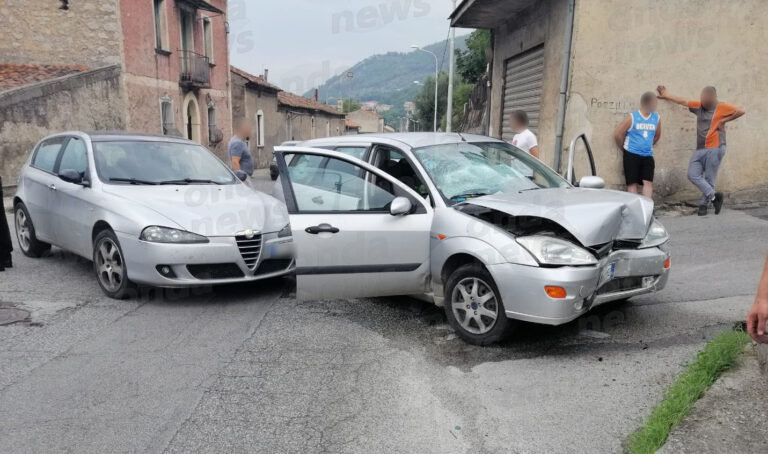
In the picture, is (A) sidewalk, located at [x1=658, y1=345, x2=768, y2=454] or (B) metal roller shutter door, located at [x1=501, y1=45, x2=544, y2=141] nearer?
(A) sidewalk, located at [x1=658, y1=345, x2=768, y2=454]

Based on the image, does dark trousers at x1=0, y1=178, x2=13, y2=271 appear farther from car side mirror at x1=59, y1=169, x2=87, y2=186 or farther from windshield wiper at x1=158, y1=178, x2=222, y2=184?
windshield wiper at x1=158, y1=178, x2=222, y2=184

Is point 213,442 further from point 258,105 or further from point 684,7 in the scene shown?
point 258,105

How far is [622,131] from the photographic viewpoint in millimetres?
8773

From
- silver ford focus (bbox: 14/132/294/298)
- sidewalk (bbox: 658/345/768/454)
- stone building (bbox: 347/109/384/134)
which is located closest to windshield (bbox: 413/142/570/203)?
silver ford focus (bbox: 14/132/294/298)

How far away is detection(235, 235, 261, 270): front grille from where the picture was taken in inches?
208

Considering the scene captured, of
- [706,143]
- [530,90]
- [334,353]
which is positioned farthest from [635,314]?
[530,90]

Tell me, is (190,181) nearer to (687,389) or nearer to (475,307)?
(475,307)

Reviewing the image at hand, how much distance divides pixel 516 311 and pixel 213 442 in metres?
2.10

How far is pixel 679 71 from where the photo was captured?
8945 mm

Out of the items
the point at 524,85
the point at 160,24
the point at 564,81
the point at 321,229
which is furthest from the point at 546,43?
the point at 160,24

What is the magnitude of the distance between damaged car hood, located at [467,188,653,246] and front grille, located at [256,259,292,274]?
2188 mm

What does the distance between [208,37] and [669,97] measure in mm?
22933

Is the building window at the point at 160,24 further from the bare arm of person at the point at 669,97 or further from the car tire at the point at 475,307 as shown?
the car tire at the point at 475,307

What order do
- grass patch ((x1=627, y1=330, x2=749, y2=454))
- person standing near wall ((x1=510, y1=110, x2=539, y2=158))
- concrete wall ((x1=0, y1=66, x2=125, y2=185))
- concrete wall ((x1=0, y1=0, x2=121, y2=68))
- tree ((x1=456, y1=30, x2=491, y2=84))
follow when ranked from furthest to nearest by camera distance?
tree ((x1=456, y1=30, x2=491, y2=84))
concrete wall ((x1=0, y1=0, x2=121, y2=68))
concrete wall ((x1=0, y1=66, x2=125, y2=185))
person standing near wall ((x1=510, y1=110, x2=539, y2=158))
grass patch ((x1=627, y1=330, x2=749, y2=454))
